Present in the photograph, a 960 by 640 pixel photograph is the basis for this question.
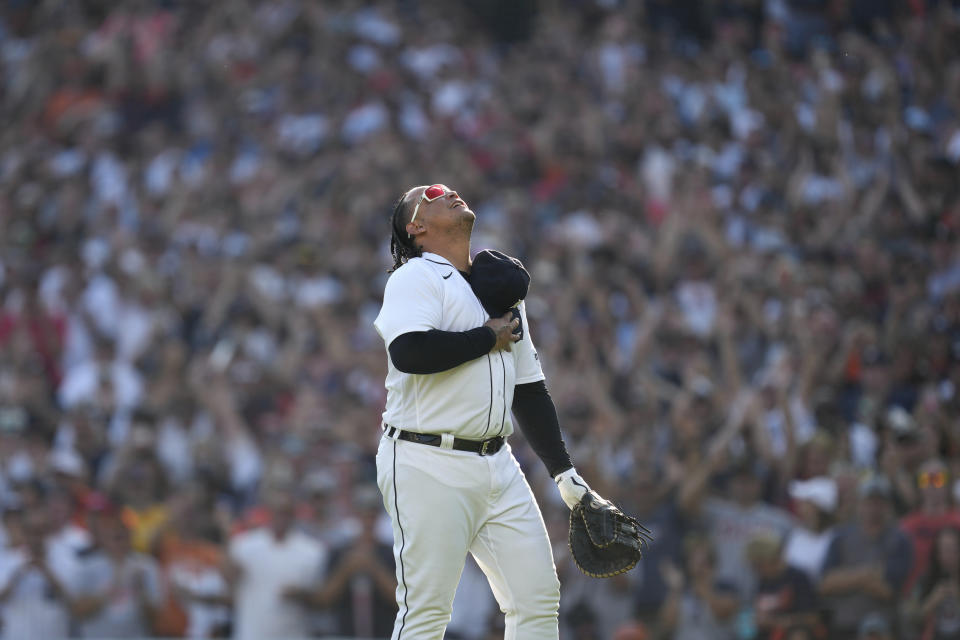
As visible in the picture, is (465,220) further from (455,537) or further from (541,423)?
(455,537)

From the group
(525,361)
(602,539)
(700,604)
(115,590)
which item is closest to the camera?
(602,539)

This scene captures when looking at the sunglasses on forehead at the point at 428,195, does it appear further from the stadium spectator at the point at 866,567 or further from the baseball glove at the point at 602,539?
the stadium spectator at the point at 866,567

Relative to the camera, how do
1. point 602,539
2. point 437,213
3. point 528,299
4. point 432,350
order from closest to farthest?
point 432,350
point 602,539
point 437,213
point 528,299

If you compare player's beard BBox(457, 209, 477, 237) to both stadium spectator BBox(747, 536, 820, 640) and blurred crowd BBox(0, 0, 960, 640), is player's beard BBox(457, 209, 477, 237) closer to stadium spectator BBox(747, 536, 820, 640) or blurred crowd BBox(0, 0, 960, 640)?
blurred crowd BBox(0, 0, 960, 640)

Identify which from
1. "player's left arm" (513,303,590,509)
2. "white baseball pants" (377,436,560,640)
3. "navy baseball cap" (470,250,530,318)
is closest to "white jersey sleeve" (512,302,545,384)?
"player's left arm" (513,303,590,509)

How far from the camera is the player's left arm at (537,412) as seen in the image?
4648 mm

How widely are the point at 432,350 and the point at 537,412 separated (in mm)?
696

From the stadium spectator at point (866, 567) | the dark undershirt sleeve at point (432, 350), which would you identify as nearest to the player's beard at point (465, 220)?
the dark undershirt sleeve at point (432, 350)

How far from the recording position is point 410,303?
4266 mm

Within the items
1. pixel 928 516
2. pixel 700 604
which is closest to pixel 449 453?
pixel 700 604

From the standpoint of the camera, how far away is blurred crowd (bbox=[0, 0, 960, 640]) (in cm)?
764

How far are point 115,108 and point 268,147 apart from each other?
2493 millimetres

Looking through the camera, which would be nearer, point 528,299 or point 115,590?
Result: point 115,590

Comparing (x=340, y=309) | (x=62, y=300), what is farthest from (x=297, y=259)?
(x=62, y=300)
